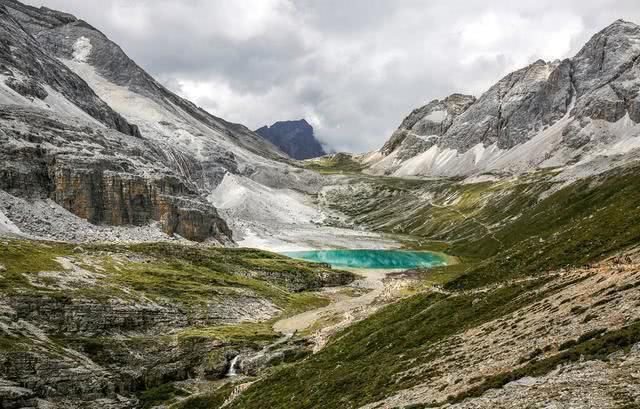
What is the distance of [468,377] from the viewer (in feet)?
121

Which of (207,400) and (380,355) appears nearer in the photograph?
(380,355)

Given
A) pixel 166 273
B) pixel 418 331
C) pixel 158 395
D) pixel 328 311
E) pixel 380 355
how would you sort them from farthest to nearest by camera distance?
1. pixel 166 273
2. pixel 328 311
3. pixel 158 395
4. pixel 418 331
5. pixel 380 355

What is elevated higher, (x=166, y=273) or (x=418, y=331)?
(x=166, y=273)

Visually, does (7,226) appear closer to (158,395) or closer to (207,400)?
(158,395)

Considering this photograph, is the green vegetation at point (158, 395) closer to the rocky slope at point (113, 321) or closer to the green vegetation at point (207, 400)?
the rocky slope at point (113, 321)

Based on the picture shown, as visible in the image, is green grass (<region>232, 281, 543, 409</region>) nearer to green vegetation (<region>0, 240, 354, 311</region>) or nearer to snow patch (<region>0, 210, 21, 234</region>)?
green vegetation (<region>0, 240, 354, 311</region>)

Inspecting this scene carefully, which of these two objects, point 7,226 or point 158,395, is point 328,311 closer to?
point 158,395

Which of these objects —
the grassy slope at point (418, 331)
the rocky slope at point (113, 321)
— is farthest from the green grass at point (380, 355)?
the rocky slope at point (113, 321)

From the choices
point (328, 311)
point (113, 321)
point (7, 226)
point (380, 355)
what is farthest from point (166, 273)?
point (380, 355)

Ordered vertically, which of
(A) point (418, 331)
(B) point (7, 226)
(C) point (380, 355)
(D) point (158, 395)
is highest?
(B) point (7, 226)

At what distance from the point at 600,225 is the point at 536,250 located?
9.09m

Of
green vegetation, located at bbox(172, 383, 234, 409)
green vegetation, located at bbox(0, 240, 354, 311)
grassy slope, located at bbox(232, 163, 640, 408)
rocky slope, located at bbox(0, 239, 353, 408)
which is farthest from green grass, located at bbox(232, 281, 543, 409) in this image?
green vegetation, located at bbox(0, 240, 354, 311)

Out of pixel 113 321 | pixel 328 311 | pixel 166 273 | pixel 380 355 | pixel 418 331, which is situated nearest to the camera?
pixel 380 355

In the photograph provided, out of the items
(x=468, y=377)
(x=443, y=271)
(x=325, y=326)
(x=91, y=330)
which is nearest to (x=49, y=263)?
(x=91, y=330)
